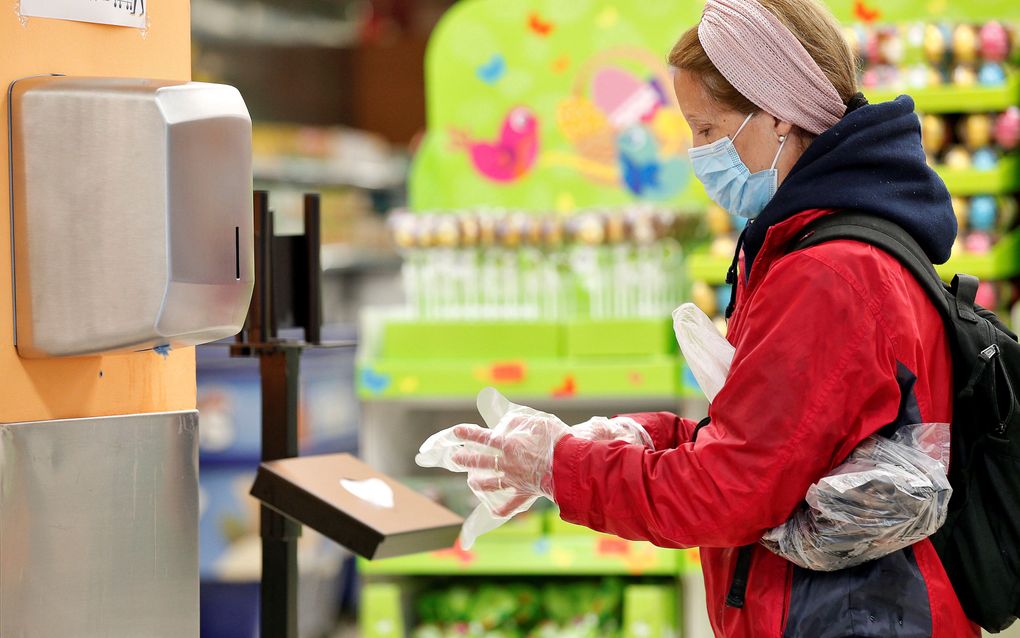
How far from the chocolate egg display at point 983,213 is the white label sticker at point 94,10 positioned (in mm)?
2853

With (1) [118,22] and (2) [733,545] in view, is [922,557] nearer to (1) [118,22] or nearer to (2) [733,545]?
(2) [733,545]

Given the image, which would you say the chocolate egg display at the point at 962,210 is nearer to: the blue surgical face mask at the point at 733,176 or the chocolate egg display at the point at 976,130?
the chocolate egg display at the point at 976,130

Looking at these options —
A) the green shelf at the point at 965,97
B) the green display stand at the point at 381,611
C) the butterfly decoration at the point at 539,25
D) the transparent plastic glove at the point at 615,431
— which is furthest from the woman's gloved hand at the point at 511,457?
the butterfly decoration at the point at 539,25

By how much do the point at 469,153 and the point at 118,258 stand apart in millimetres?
2897

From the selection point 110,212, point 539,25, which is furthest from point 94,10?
point 539,25

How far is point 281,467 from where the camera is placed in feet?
6.16

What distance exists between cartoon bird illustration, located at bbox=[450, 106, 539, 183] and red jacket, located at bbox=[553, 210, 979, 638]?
272 centimetres

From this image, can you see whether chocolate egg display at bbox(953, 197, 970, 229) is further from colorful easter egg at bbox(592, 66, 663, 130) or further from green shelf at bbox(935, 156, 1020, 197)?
colorful easter egg at bbox(592, 66, 663, 130)

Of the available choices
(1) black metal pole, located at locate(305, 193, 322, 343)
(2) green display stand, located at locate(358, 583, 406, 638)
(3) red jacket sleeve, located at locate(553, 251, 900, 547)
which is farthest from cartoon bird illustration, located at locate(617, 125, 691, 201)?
(3) red jacket sleeve, located at locate(553, 251, 900, 547)

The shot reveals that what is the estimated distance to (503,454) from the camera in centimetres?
151

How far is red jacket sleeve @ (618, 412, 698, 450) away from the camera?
173 centimetres

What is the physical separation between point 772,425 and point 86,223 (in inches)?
32.8

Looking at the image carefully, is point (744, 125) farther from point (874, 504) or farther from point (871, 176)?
point (874, 504)

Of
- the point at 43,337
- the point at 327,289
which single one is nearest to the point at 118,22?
the point at 43,337
